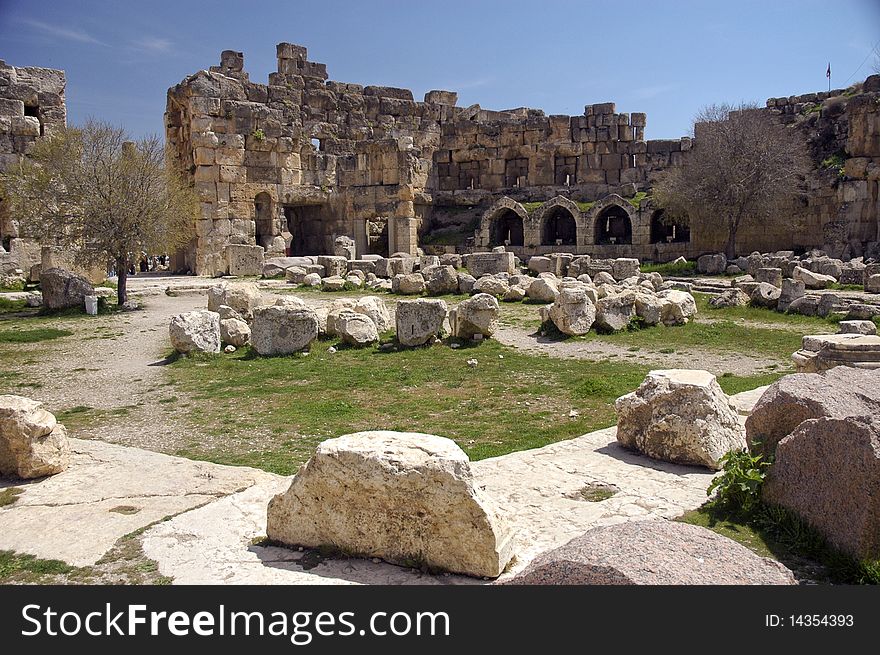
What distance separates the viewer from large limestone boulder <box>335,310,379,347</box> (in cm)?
1276

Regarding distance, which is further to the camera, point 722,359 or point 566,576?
point 722,359

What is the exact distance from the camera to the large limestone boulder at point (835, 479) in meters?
4.17

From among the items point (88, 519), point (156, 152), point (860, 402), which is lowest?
point (88, 519)

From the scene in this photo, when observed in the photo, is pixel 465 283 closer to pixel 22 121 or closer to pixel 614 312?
pixel 614 312

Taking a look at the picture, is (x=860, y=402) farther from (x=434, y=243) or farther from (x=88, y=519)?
(x=434, y=243)

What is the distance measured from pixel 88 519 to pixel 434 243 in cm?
2899

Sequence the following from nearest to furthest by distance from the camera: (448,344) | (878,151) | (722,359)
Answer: (722,359) → (448,344) → (878,151)

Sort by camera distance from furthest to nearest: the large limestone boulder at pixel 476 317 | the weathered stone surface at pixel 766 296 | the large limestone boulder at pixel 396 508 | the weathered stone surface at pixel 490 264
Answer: the weathered stone surface at pixel 490 264
the weathered stone surface at pixel 766 296
the large limestone boulder at pixel 476 317
the large limestone boulder at pixel 396 508

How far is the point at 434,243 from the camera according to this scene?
3356cm

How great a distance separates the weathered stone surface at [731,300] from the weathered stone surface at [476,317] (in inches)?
281

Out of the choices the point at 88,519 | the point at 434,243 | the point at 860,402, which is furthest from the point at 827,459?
the point at 434,243

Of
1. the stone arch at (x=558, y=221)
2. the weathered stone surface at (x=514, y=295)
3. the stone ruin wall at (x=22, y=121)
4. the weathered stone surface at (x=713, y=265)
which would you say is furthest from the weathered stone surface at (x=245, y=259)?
the weathered stone surface at (x=713, y=265)

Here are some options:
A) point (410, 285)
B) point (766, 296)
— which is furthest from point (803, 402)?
point (410, 285)

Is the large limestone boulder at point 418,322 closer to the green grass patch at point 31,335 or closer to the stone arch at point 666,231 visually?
the green grass patch at point 31,335
